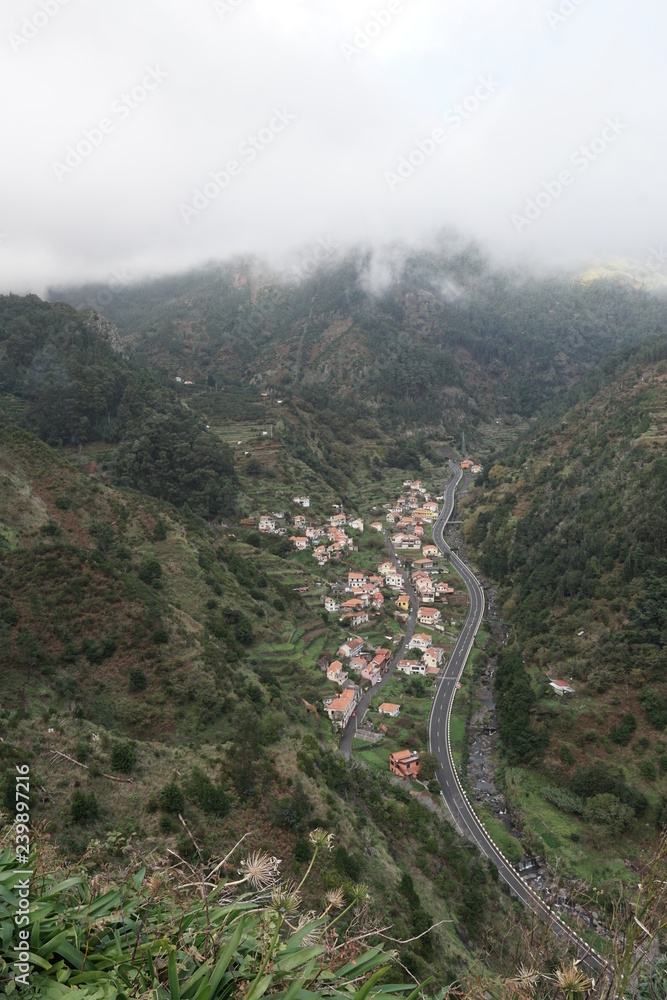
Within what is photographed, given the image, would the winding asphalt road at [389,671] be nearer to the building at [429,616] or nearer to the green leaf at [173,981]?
the building at [429,616]

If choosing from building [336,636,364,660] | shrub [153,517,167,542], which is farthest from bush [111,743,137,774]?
building [336,636,364,660]

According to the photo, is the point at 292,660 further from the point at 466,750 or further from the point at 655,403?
the point at 655,403

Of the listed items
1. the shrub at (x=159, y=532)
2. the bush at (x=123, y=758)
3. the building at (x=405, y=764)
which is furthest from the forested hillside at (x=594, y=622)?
the shrub at (x=159, y=532)

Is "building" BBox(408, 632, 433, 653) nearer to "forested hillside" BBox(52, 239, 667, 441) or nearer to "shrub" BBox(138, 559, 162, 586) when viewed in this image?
"shrub" BBox(138, 559, 162, 586)

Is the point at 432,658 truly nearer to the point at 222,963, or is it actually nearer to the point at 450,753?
the point at 450,753

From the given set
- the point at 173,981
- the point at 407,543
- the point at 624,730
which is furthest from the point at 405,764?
the point at 407,543
